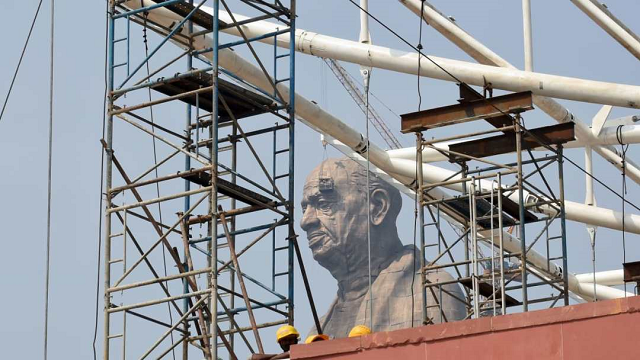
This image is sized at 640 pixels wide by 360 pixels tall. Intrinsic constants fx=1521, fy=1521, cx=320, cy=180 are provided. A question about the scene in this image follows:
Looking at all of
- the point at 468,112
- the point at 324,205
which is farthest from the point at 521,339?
the point at 324,205

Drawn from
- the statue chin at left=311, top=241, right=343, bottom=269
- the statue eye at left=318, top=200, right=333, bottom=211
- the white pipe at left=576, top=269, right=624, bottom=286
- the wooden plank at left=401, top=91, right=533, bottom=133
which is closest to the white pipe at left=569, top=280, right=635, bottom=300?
the white pipe at left=576, top=269, right=624, bottom=286

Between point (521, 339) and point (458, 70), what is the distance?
14139mm

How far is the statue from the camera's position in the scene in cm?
12162

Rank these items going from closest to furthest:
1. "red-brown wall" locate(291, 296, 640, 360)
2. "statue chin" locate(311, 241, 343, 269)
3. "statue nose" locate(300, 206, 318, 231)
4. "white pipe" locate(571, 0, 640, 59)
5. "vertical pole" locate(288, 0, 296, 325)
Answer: "red-brown wall" locate(291, 296, 640, 360) → "vertical pole" locate(288, 0, 296, 325) → "white pipe" locate(571, 0, 640, 59) → "statue nose" locate(300, 206, 318, 231) → "statue chin" locate(311, 241, 343, 269)

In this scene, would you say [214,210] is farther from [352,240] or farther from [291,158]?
[352,240]

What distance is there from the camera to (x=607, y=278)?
45.4 m

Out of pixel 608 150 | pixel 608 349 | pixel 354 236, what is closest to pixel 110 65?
pixel 608 349

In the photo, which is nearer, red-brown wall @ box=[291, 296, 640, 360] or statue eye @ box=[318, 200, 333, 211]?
red-brown wall @ box=[291, 296, 640, 360]

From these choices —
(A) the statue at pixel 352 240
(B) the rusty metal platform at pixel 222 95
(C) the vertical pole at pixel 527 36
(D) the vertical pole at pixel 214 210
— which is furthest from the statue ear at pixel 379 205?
(D) the vertical pole at pixel 214 210

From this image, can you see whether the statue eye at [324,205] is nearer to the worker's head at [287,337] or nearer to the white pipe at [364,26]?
the white pipe at [364,26]

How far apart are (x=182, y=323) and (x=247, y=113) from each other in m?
3.52

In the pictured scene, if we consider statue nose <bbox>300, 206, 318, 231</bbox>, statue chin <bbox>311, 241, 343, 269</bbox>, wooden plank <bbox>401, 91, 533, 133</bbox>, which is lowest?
wooden plank <bbox>401, 91, 533, 133</bbox>

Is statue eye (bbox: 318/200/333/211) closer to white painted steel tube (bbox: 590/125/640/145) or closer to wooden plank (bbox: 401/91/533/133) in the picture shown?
white painted steel tube (bbox: 590/125/640/145)

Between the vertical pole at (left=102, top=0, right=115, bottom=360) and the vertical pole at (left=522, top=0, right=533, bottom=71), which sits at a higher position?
the vertical pole at (left=522, top=0, right=533, bottom=71)
